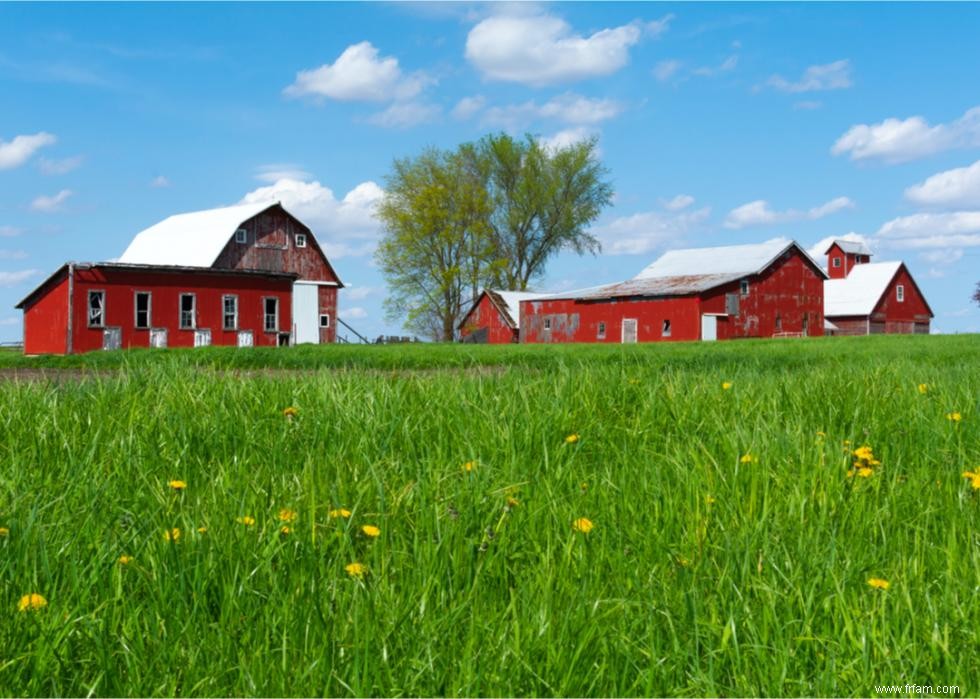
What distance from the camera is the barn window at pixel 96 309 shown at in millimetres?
35031

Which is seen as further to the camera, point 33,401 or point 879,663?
point 33,401

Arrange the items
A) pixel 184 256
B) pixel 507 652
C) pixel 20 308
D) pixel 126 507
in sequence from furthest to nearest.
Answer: pixel 184 256, pixel 20 308, pixel 126 507, pixel 507 652

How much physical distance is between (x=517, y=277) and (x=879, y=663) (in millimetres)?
66043

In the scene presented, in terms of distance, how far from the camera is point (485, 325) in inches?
2532

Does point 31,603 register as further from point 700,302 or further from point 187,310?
point 700,302

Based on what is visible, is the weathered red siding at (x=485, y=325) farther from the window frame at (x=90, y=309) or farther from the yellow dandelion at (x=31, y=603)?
the yellow dandelion at (x=31, y=603)

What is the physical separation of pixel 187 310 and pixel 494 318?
28875mm

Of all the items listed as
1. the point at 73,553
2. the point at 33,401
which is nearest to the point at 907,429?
the point at 73,553

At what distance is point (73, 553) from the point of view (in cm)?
285

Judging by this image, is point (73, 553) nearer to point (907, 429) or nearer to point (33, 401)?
point (33, 401)

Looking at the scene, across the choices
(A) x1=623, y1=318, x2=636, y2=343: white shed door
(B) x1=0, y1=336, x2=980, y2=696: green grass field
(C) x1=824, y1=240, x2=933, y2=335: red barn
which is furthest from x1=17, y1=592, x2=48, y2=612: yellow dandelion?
(C) x1=824, y1=240, x2=933, y2=335: red barn

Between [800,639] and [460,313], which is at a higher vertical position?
[460,313]

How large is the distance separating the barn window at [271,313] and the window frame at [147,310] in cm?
492

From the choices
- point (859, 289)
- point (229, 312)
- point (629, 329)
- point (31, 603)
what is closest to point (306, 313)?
Result: point (229, 312)
